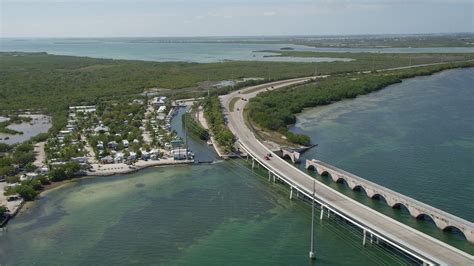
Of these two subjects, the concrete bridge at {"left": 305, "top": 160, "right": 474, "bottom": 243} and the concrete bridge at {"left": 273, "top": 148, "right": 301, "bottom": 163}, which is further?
the concrete bridge at {"left": 273, "top": 148, "right": 301, "bottom": 163}

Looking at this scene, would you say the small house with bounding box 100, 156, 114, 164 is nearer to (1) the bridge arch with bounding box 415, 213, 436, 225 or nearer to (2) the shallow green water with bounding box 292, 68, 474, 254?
(2) the shallow green water with bounding box 292, 68, 474, 254

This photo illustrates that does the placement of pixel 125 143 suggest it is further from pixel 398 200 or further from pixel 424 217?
pixel 424 217

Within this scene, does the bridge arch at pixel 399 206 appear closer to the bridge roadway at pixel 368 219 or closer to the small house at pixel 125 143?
the bridge roadway at pixel 368 219

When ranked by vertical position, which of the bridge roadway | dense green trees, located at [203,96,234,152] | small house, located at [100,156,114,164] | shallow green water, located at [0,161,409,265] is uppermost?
dense green trees, located at [203,96,234,152]

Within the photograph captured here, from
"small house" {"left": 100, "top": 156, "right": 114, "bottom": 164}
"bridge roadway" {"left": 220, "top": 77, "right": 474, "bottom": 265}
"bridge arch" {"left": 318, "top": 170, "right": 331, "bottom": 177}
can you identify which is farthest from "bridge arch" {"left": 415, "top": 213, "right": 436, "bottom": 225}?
"small house" {"left": 100, "top": 156, "right": 114, "bottom": 164}

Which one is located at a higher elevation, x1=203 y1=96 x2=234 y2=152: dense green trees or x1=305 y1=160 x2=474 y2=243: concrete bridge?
x1=203 y1=96 x2=234 y2=152: dense green trees

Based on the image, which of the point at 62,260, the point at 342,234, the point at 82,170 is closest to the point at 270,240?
the point at 342,234

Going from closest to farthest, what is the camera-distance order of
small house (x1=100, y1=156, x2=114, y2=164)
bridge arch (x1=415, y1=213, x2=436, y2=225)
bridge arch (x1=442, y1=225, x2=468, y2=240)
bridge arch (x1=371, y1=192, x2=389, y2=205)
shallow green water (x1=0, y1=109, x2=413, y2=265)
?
1. shallow green water (x1=0, y1=109, x2=413, y2=265)
2. bridge arch (x1=442, y1=225, x2=468, y2=240)
3. bridge arch (x1=415, y1=213, x2=436, y2=225)
4. bridge arch (x1=371, y1=192, x2=389, y2=205)
5. small house (x1=100, y1=156, x2=114, y2=164)
